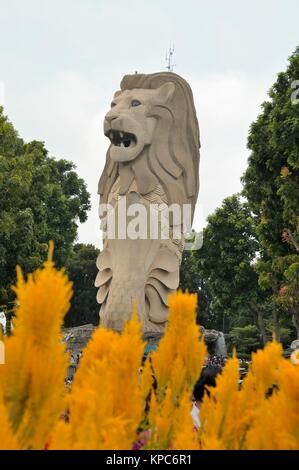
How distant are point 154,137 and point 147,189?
130 centimetres

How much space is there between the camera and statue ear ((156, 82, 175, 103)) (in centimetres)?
1482

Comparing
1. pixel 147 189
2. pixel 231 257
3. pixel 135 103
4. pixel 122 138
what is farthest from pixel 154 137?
pixel 231 257

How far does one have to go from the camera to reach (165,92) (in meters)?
14.9

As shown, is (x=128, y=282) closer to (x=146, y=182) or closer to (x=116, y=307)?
(x=116, y=307)

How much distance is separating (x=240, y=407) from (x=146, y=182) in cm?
1272

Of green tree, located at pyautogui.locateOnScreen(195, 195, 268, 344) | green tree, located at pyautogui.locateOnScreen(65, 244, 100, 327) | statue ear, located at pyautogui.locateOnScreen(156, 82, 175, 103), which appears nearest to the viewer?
statue ear, located at pyautogui.locateOnScreen(156, 82, 175, 103)

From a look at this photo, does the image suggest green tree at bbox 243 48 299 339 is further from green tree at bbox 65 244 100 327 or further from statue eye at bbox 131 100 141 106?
green tree at bbox 65 244 100 327

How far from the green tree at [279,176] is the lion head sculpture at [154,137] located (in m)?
1.86

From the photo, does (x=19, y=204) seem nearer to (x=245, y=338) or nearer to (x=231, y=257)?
(x=231, y=257)

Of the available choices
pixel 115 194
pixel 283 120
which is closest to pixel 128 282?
pixel 115 194

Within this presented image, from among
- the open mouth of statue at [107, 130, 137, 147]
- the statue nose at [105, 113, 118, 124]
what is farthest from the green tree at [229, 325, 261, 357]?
the statue nose at [105, 113, 118, 124]

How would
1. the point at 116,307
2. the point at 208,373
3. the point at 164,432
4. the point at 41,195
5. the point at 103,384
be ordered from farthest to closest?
the point at 41,195 < the point at 116,307 < the point at 208,373 < the point at 164,432 < the point at 103,384

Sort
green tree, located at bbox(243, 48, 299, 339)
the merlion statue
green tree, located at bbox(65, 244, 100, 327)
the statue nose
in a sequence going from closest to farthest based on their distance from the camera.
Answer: the merlion statue → the statue nose → green tree, located at bbox(243, 48, 299, 339) → green tree, located at bbox(65, 244, 100, 327)
